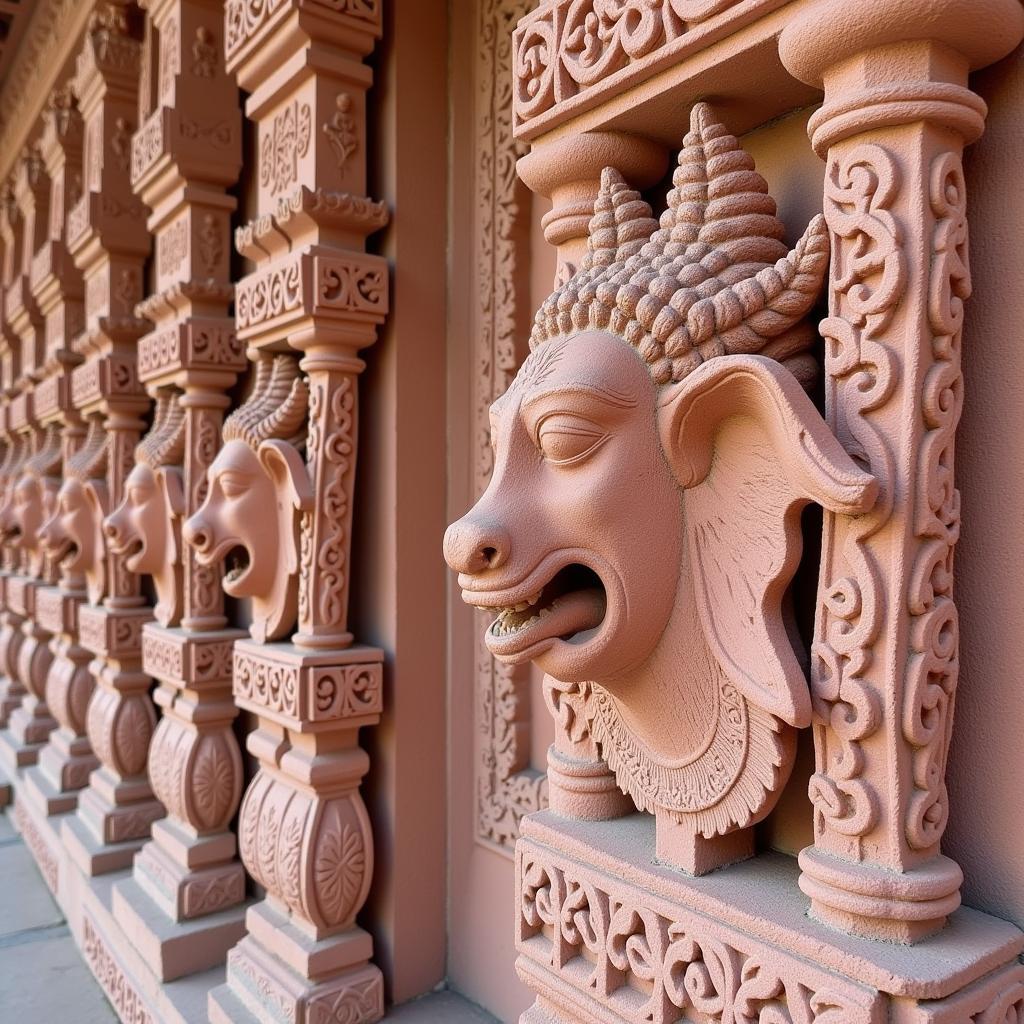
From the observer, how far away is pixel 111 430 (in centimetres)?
307

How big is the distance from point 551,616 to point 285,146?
1.40 m

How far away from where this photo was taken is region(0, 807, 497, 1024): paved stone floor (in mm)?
1792

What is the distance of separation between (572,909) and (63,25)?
400cm

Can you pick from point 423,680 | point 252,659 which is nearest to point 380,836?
point 423,680

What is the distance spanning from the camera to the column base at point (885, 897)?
2.42 feet

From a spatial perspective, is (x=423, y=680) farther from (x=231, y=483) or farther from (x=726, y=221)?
(x=726, y=221)

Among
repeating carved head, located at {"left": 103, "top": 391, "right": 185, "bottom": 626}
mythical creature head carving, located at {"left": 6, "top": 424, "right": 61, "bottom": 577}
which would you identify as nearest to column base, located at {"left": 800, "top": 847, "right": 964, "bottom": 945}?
repeating carved head, located at {"left": 103, "top": 391, "right": 185, "bottom": 626}

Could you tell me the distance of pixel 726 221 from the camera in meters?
0.89

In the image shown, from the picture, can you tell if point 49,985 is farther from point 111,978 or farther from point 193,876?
point 193,876

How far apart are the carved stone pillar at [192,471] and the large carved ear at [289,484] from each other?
59cm

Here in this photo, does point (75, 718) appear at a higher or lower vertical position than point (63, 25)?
lower

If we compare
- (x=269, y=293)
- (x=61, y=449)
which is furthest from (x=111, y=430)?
(x=269, y=293)

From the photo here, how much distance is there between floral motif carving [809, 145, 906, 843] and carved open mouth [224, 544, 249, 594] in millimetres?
1414

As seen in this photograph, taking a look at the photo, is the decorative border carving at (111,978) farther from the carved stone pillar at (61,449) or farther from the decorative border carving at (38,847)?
the carved stone pillar at (61,449)
